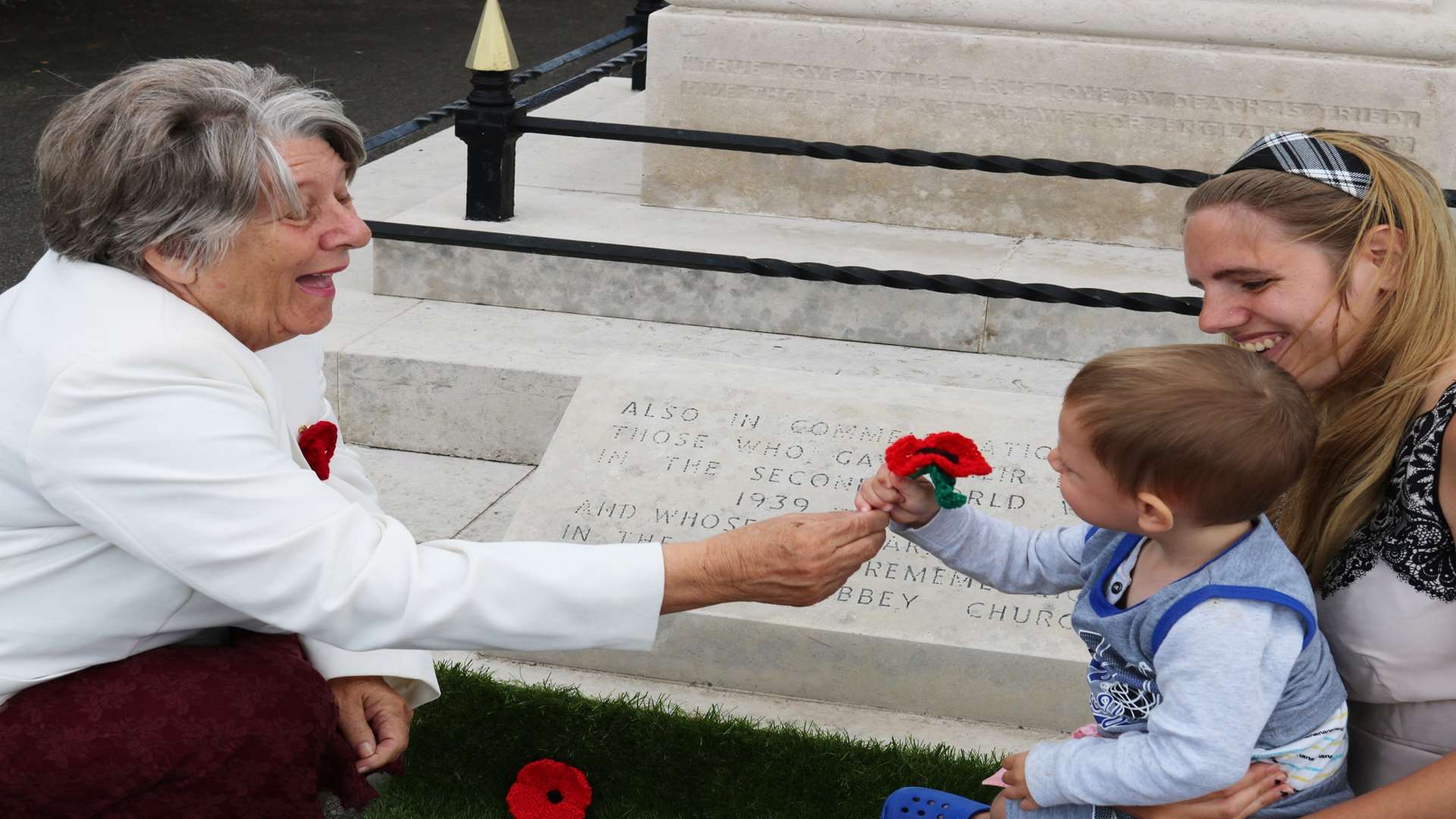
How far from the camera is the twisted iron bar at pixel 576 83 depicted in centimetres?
508

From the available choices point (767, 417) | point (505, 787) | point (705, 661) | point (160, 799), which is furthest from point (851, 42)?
point (160, 799)

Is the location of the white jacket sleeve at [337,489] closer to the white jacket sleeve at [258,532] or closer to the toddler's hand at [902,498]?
the white jacket sleeve at [258,532]

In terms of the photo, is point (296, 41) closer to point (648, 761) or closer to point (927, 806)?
point (648, 761)

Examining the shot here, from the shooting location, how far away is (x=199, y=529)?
80.1 inches

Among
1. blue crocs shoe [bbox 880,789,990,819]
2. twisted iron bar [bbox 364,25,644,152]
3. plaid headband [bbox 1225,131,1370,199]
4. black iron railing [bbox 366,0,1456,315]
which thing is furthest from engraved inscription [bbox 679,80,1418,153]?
blue crocs shoe [bbox 880,789,990,819]

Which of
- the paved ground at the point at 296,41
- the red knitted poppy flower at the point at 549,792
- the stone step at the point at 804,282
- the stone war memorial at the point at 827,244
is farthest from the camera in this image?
the paved ground at the point at 296,41

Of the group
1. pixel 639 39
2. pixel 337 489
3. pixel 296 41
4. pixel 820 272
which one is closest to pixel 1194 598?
pixel 337 489

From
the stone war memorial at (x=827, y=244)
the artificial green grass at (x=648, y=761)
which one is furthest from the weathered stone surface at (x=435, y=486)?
the artificial green grass at (x=648, y=761)

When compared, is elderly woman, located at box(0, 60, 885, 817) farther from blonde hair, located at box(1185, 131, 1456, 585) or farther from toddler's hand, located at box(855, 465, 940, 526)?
blonde hair, located at box(1185, 131, 1456, 585)

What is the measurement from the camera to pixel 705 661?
3352 mm

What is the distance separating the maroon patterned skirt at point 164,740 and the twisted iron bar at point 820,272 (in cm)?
234

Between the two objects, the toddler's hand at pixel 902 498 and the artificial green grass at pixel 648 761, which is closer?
the toddler's hand at pixel 902 498

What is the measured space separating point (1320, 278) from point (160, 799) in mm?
1743

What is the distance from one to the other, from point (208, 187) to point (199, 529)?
470 millimetres
